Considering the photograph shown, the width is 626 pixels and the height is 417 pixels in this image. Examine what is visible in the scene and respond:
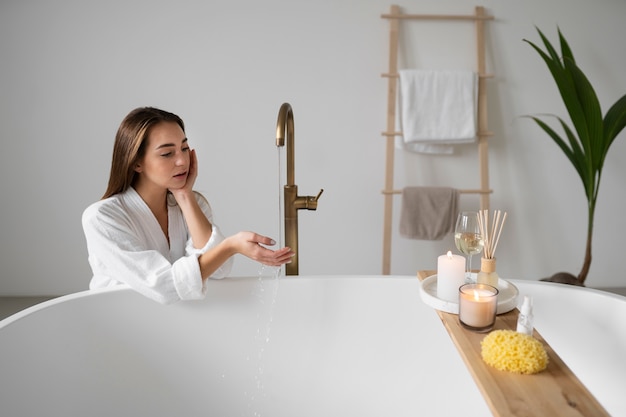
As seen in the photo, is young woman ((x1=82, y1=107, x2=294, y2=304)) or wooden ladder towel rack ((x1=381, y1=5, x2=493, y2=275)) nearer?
young woman ((x1=82, y1=107, x2=294, y2=304))

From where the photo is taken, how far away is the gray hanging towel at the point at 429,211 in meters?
2.93

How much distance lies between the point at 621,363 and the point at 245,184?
2.00 metres

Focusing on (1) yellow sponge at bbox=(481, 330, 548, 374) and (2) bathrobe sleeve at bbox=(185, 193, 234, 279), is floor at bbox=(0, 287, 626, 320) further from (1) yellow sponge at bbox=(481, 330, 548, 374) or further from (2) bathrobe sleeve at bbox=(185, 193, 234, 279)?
(1) yellow sponge at bbox=(481, 330, 548, 374)

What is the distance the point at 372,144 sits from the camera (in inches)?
119

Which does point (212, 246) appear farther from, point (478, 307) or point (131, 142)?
point (478, 307)

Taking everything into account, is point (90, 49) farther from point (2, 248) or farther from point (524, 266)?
point (524, 266)

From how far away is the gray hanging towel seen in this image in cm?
293

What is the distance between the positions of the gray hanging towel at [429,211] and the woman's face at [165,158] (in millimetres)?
1473

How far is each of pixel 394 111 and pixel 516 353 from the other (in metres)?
1.95

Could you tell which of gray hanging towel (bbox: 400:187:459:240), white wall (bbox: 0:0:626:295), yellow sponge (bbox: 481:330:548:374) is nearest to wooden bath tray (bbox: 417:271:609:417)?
yellow sponge (bbox: 481:330:548:374)

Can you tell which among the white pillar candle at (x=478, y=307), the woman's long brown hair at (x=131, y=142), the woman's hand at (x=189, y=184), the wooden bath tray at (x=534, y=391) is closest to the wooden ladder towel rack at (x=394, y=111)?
the woman's hand at (x=189, y=184)

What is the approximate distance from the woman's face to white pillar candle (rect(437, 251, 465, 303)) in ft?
2.74

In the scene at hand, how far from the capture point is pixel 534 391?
1086 millimetres

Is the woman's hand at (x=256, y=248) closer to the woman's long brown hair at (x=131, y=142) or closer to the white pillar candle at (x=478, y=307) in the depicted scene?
the woman's long brown hair at (x=131, y=142)
